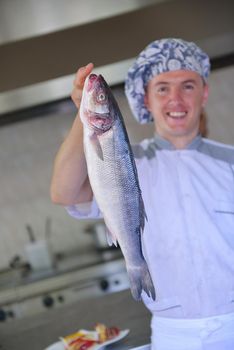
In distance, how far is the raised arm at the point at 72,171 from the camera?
3.03 feet

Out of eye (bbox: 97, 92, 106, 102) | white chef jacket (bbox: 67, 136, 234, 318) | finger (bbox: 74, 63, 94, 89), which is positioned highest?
finger (bbox: 74, 63, 94, 89)

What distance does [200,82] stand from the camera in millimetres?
1223

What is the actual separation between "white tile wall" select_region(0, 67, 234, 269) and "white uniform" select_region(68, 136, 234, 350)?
5.67 feet

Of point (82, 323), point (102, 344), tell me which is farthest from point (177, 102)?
point (82, 323)

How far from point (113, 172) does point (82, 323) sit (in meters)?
1.11

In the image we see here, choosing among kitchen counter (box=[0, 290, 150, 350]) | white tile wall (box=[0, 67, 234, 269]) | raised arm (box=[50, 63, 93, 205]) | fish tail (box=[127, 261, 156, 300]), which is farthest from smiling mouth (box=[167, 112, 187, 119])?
white tile wall (box=[0, 67, 234, 269])

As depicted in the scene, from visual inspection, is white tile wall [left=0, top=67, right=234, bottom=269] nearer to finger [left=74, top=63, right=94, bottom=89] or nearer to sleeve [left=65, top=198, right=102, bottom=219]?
sleeve [left=65, top=198, right=102, bottom=219]

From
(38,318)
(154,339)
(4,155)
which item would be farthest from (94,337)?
(4,155)

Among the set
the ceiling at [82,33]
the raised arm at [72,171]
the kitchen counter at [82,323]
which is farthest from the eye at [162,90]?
the ceiling at [82,33]

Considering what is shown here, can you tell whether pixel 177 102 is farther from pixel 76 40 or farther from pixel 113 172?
pixel 76 40

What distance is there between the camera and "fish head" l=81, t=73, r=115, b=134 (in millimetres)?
693

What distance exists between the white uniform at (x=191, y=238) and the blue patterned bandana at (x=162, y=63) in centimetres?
24

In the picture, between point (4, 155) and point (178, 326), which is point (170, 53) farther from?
point (4, 155)

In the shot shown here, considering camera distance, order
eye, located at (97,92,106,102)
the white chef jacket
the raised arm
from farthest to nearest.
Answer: the white chef jacket → the raised arm → eye, located at (97,92,106,102)
